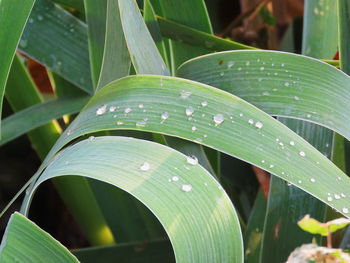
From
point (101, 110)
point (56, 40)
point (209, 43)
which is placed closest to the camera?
point (101, 110)

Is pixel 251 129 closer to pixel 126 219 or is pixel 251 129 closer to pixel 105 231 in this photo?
pixel 126 219

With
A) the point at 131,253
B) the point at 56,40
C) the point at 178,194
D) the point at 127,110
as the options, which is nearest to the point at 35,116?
the point at 56,40

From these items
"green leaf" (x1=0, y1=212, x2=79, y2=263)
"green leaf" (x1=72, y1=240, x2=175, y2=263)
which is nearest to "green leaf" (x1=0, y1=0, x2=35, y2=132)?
"green leaf" (x1=0, y1=212, x2=79, y2=263)

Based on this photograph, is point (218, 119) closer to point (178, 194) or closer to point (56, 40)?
point (178, 194)

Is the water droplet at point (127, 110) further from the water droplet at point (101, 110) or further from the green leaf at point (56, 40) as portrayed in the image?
the green leaf at point (56, 40)

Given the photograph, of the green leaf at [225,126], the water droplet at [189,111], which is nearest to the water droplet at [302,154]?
the green leaf at [225,126]

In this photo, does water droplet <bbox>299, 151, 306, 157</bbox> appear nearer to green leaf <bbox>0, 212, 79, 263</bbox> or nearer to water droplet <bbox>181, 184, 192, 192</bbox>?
water droplet <bbox>181, 184, 192, 192</bbox>

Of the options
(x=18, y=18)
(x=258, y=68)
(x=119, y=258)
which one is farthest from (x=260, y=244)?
(x=18, y=18)
